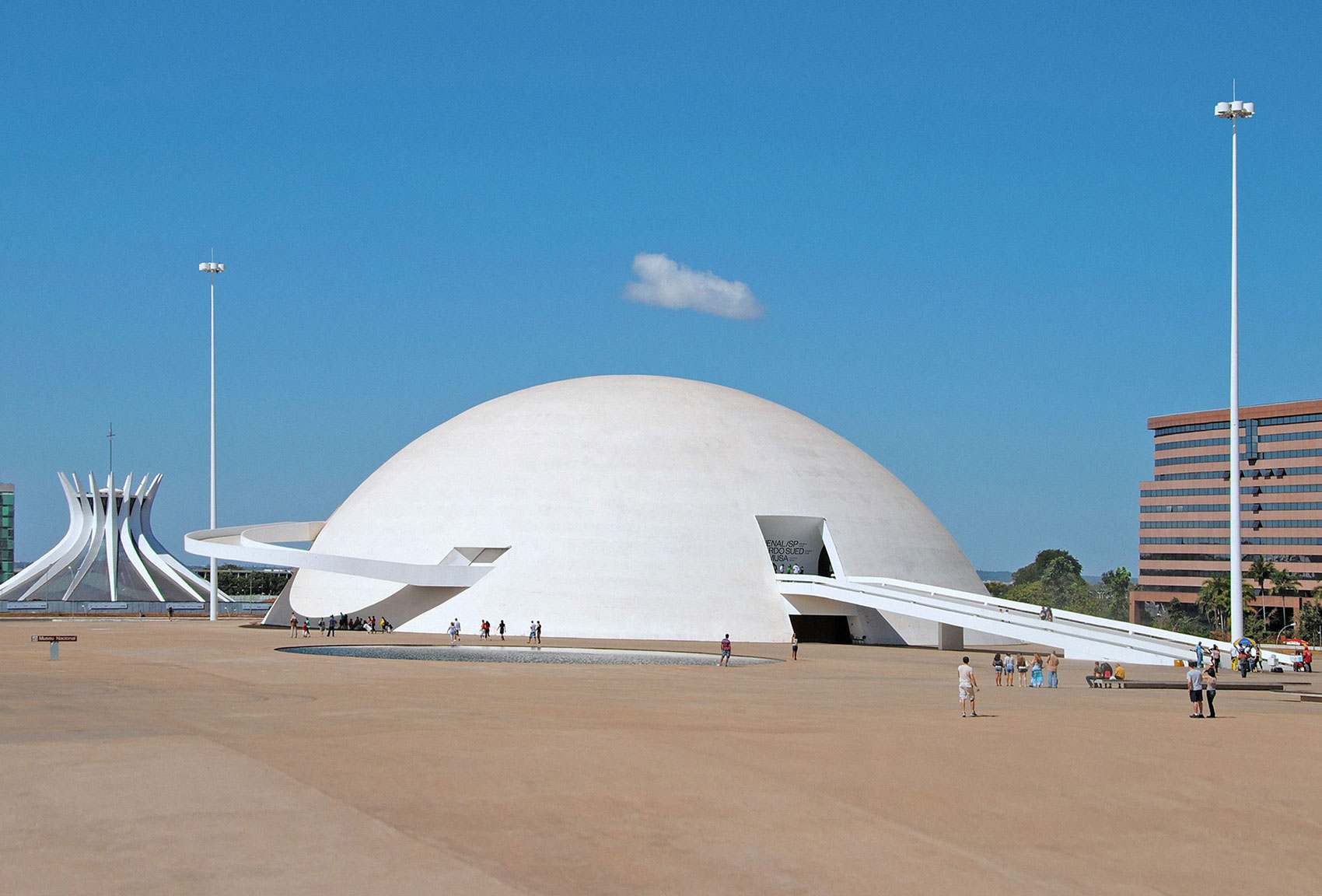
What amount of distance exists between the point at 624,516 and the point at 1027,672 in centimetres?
2159

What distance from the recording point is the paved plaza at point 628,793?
38.5ft

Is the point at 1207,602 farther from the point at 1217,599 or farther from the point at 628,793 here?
the point at 628,793

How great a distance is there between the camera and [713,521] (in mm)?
52781

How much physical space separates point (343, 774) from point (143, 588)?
72875 mm

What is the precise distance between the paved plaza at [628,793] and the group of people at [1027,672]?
594 cm

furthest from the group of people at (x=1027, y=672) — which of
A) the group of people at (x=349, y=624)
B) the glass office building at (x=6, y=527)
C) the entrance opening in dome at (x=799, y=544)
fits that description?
the glass office building at (x=6, y=527)

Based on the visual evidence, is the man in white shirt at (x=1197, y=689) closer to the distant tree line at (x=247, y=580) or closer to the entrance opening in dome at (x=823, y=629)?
the entrance opening in dome at (x=823, y=629)

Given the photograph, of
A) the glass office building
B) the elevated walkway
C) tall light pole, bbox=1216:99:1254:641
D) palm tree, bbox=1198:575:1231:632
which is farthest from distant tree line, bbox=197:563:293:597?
tall light pole, bbox=1216:99:1254:641

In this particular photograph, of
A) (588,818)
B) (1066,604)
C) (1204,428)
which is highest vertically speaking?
(1204,428)

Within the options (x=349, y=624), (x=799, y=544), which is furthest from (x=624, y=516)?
(x=349, y=624)

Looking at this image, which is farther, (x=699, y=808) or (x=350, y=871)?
(x=699, y=808)

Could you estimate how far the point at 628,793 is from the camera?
1484cm

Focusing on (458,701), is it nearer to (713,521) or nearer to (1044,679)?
(1044,679)

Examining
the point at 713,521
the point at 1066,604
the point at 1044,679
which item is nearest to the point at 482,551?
the point at 713,521
